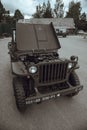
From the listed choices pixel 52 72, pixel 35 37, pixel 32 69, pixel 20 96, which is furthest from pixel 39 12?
pixel 20 96

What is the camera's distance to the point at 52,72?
9.68 feet

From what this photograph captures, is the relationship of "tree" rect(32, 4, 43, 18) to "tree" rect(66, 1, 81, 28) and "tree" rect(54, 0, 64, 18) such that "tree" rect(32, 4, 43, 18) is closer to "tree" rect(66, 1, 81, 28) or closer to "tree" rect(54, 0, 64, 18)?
"tree" rect(54, 0, 64, 18)

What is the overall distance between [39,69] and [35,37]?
1.62 meters

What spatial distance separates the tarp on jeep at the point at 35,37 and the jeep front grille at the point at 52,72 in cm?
129

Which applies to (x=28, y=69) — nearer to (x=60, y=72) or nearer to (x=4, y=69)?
(x=60, y=72)

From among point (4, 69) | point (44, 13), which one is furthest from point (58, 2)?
point (4, 69)

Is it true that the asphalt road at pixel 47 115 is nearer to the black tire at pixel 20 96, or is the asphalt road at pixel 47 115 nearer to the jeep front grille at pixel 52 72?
the black tire at pixel 20 96

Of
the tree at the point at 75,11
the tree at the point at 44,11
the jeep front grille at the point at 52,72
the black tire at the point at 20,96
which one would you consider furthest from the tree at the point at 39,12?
the black tire at the point at 20,96

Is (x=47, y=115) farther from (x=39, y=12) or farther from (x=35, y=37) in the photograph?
(x=39, y=12)

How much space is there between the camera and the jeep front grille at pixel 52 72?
2.87 meters

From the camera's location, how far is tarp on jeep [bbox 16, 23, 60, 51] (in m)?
3.98

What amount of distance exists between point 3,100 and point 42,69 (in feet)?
5.04

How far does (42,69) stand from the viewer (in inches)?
112

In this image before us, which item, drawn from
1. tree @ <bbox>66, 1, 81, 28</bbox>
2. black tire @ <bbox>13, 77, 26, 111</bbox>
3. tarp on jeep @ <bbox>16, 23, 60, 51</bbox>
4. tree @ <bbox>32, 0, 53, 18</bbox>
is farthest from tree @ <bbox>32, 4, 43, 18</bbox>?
black tire @ <bbox>13, 77, 26, 111</bbox>
